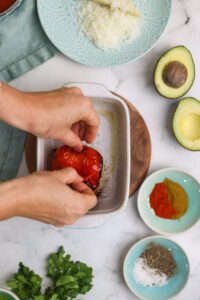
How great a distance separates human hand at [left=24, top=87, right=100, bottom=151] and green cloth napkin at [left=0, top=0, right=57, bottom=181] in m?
0.24

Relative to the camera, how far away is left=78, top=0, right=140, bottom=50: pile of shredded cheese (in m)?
1.05

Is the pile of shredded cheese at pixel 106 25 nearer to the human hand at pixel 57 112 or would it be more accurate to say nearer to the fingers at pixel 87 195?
the human hand at pixel 57 112

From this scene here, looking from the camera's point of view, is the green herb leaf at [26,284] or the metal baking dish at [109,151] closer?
the metal baking dish at [109,151]

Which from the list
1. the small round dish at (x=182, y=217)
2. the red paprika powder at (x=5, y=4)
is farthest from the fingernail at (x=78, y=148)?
the red paprika powder at (x=5, y=4)

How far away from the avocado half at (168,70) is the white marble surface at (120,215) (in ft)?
0.25

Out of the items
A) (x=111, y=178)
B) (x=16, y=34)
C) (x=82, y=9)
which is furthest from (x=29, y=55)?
(x=111, y=178)

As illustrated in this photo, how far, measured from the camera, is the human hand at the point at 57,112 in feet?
2.70

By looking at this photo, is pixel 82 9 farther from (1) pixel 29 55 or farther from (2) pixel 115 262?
(2) pixel 115 262

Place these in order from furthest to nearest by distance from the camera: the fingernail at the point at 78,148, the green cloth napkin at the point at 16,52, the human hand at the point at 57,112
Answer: the green cloth napkin at the point at 16,52
the fingernail at the point at 78,148
the human hand at the point at 57,112

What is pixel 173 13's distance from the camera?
1133 millimetres

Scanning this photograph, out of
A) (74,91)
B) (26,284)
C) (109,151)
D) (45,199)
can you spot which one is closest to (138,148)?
(109,151)

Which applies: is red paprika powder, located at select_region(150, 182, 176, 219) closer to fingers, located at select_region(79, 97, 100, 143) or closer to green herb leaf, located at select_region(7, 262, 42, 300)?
fingers, located at select_region(79, 97, 100, 143)

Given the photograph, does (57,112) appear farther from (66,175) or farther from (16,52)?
(16,52)

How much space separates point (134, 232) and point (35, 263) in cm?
35
